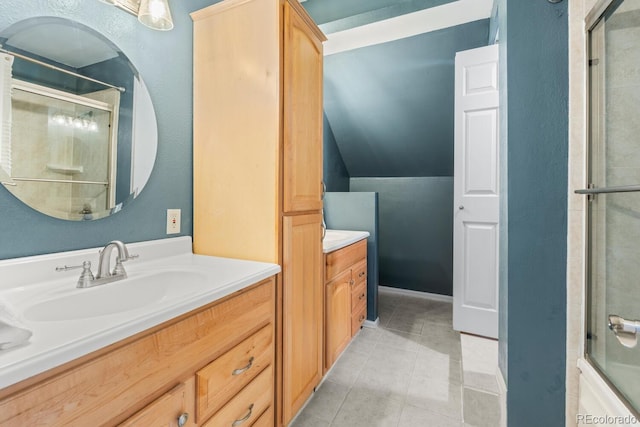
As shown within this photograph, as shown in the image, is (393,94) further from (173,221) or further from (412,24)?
(173,221)

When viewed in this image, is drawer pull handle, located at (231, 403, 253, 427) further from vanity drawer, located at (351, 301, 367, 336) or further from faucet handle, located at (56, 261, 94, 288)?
vanity drawer, located at (351, 301, 367, 336)

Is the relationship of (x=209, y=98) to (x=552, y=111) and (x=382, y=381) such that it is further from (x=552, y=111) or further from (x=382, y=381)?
(x=382, y=381)

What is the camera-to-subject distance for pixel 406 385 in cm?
174

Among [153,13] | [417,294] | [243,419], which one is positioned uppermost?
[153,13]

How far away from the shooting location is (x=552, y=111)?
1.19 m

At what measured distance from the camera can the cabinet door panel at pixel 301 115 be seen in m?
1.25

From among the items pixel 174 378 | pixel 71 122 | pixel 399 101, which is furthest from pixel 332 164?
pixel 174 378

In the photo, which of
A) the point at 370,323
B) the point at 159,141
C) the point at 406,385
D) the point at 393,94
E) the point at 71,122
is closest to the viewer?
the point at 71,122

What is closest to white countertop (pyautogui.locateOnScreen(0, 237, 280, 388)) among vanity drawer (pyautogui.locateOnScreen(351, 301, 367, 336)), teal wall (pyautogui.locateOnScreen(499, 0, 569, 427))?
teal wall (pyautogui.locateOnScreen(499, 0, 569, 427))

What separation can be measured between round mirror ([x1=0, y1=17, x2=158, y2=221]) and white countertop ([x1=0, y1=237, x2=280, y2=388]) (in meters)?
0.20

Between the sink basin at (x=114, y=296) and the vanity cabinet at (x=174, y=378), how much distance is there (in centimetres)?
12

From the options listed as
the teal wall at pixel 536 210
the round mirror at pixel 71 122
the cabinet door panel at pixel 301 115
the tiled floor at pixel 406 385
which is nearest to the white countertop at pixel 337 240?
the cabinet door panel at pixel 301 115

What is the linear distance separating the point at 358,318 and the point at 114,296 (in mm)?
1782

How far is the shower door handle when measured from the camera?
3.01ft
